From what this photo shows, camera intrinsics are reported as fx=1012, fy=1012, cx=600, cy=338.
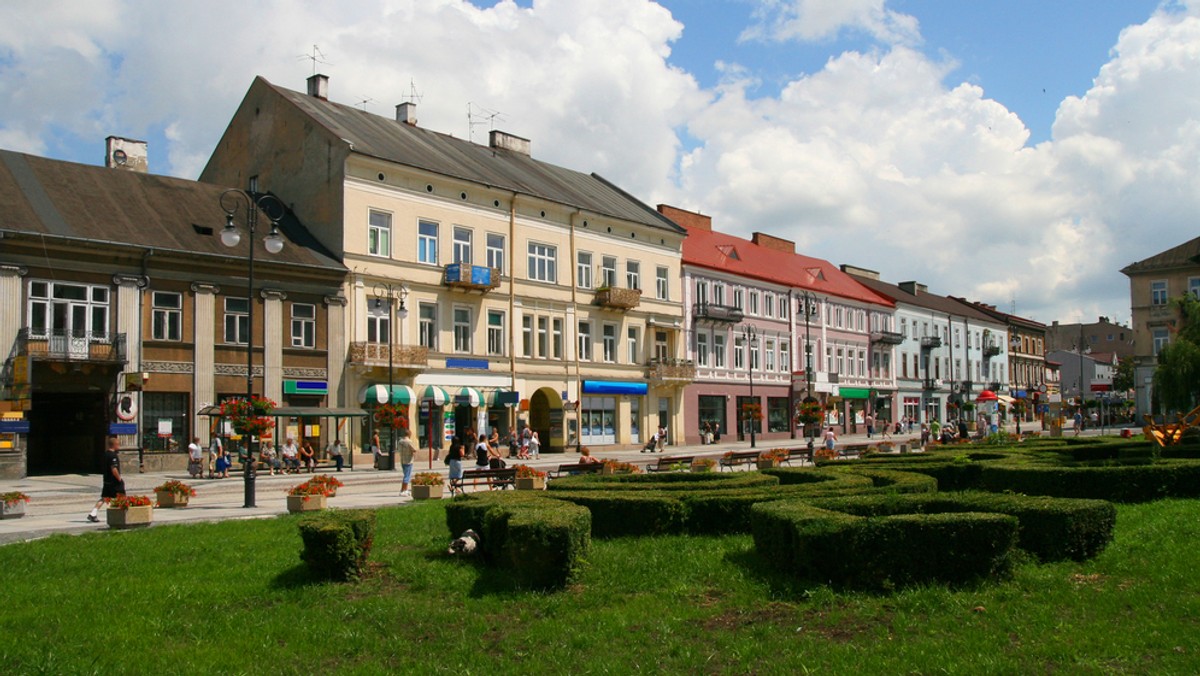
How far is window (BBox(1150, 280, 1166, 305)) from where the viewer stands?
72500 millimetres

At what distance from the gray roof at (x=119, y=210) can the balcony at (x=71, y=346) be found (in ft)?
10.0

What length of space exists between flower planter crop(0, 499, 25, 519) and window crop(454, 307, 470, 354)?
23675 millimetres

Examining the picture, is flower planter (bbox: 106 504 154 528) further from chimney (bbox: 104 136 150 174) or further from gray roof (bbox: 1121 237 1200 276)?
gray roof (bbox: 1121 237 1200 276)

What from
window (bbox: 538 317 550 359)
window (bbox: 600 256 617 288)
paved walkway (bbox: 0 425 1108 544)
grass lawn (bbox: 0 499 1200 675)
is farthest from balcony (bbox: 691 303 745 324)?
grass lawn (bbox: 0 499 1200 675)

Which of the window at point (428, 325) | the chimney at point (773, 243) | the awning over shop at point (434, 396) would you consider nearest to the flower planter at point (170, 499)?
the awning over shop at point (434, 396)

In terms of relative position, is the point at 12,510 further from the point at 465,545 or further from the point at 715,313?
the point at 715,313

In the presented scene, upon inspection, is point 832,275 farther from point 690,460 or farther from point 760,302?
point 690,460

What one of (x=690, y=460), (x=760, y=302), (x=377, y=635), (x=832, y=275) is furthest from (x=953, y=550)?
(x=832, y=275)

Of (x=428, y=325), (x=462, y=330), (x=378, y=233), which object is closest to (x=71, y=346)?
(x=378, y=233)

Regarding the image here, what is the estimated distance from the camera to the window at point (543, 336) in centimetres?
4678

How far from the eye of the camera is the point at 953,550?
918cm

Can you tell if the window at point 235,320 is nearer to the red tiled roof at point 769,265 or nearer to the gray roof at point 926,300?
the red tiled roof at point 769,265

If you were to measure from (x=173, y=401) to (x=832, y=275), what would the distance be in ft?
162

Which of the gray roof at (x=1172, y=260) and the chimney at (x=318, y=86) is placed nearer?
the chimney at (x=318, y=86)
